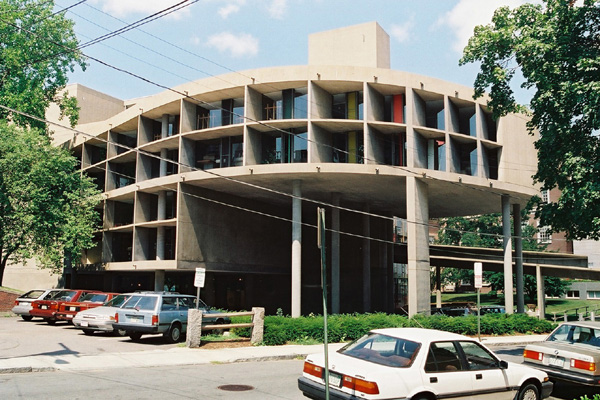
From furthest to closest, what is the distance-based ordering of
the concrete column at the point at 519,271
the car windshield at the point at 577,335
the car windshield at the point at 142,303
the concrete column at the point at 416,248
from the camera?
the concrete column at the point at 519,271
the concrete column at the point at 416,248
the car windshield at the point at 142,303
the car windshield at the point at 577,335

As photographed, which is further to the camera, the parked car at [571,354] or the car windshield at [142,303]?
the car windshield at [142,303]

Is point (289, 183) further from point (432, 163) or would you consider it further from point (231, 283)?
point (231, 283)

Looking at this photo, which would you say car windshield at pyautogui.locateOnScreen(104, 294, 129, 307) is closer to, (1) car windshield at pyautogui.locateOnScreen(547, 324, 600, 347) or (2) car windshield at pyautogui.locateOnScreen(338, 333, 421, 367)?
(2) car windshield at pyautogui.locateOnScreen(338, 333, 421, 367)

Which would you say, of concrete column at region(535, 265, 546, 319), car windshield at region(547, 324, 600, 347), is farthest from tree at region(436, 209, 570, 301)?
car windshield at region(547, 324, 600, 347)

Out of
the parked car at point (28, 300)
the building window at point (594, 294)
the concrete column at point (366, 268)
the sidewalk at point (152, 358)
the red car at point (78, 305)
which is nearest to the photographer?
the sidewalk at point (152, 358)

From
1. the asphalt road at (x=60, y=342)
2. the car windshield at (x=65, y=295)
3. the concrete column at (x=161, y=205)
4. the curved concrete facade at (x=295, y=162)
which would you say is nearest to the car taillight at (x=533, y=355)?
the asphalt road at (x=60, y=342)

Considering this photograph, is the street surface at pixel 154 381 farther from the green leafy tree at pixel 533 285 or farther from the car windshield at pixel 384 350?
the green leafy tree at pixel 533 285

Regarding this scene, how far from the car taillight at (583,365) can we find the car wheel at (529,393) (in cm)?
190

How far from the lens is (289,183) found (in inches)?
1321

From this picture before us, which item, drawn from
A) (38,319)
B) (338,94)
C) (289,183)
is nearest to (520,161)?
(338,94)

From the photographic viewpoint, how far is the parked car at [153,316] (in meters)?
18.9

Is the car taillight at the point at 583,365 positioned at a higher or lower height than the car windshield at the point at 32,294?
lower

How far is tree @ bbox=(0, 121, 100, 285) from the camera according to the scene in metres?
34.1

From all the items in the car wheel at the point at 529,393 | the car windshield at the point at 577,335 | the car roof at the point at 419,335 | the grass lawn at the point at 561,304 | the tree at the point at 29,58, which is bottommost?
the grass lawn at the point at 561,304
